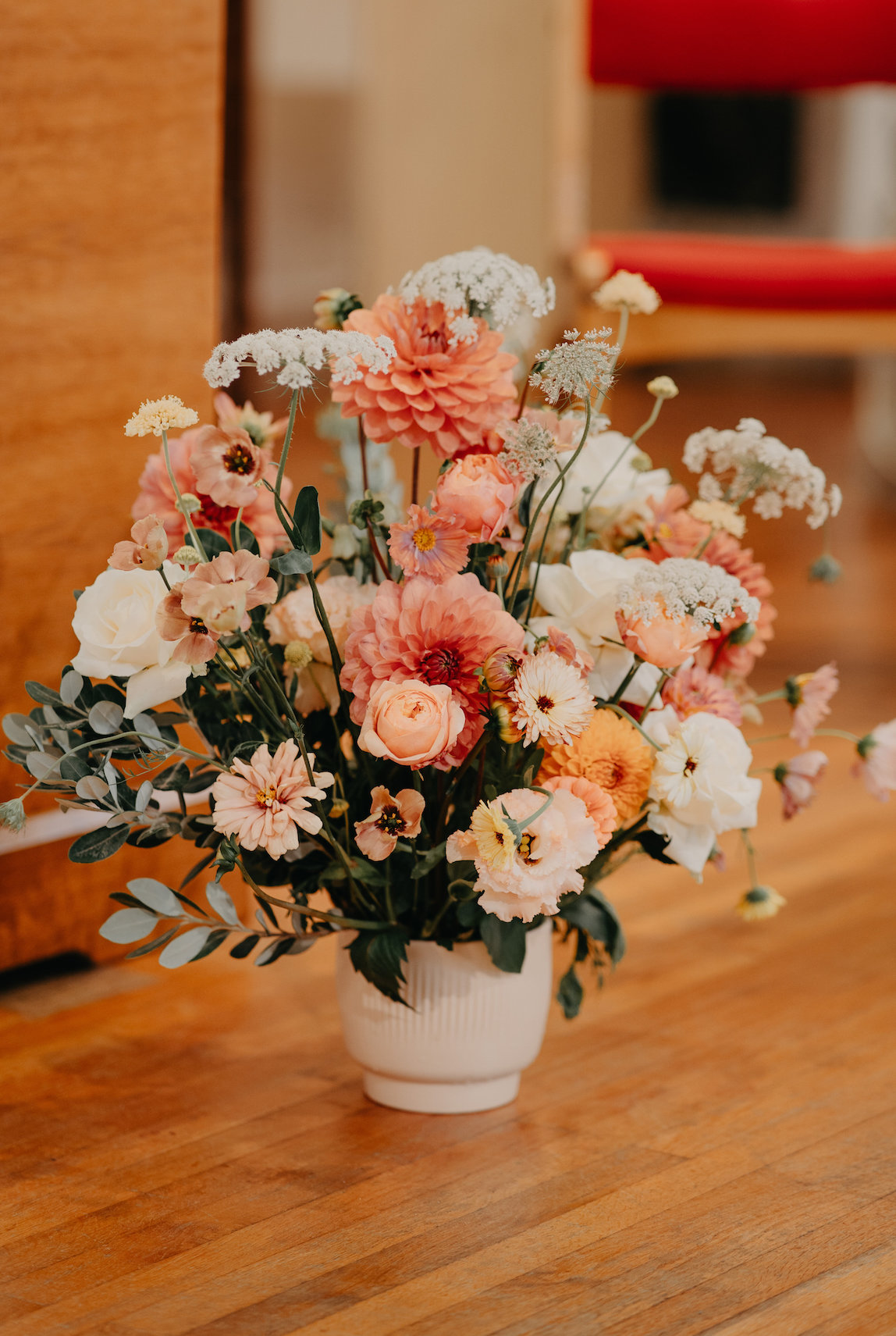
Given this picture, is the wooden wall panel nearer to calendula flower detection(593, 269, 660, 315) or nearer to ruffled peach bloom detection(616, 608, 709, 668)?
calendula flower detection(593, 269, 660, 315)

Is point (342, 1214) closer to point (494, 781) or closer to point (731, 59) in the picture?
point (494, 781)

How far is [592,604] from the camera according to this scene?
854 mm

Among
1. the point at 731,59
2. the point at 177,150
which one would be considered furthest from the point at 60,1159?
the point at 731,59

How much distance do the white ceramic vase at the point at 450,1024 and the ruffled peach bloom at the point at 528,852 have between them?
0.39ft

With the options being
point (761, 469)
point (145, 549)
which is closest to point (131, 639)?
point (145, 549)

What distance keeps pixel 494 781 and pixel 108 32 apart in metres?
0.60

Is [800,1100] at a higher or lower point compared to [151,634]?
lower

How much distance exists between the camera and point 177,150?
115 cm

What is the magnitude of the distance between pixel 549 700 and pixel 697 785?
0.37ft

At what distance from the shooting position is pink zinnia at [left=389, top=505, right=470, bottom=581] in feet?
2.61

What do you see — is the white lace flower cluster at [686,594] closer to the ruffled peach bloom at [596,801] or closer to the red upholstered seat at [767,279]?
the ruffled peach bloom at [596,801]

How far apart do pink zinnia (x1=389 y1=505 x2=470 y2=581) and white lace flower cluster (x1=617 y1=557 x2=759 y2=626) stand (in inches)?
3.4

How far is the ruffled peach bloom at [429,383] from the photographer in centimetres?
82

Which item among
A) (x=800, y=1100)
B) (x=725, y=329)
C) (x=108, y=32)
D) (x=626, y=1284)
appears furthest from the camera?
(x=725, y=329)
